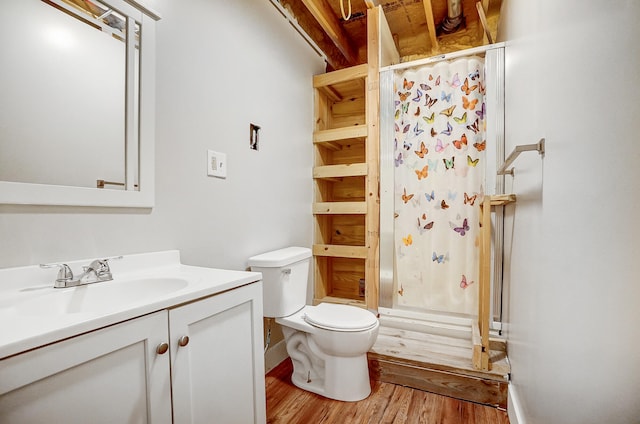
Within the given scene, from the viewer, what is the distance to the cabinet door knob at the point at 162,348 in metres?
0.77

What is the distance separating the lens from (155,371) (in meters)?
0.76

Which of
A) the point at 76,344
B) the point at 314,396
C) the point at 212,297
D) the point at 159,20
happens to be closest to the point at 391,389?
the point at 314,396

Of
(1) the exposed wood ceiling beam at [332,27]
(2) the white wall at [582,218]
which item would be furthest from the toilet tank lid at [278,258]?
(1) the exposed wood ceiling beam at [332,27]

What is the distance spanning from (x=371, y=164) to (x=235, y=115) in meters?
1.03

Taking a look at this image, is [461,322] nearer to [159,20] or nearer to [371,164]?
[371,164]

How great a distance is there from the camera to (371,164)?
2.24m

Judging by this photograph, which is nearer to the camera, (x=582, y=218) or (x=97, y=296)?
(x=582, y=218)

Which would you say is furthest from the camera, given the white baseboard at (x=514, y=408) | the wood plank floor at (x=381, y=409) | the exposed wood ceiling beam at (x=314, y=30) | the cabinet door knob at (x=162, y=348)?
the exposed wood ceiling beam at (x=314, y=30)

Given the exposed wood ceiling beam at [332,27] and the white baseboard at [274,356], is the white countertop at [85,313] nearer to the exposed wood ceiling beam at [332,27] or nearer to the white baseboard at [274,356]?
the white baseboard at [274,356]

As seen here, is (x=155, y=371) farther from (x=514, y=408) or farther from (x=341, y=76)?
(x=341, y=76)

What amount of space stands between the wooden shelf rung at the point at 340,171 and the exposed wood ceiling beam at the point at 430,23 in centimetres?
124

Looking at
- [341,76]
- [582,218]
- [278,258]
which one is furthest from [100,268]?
A: [341,76]

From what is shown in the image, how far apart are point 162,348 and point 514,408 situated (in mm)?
1530

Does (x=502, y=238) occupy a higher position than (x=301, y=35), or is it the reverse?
(x=301, y=35)
